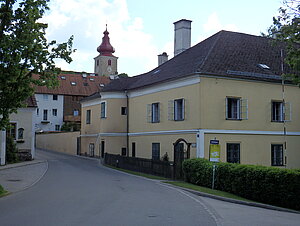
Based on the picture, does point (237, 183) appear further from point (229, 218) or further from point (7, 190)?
point (7, 190)

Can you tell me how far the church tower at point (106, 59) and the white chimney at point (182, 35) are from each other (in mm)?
63034

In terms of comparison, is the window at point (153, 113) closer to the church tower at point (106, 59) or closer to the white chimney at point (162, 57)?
the white chimney at point (162, 57)

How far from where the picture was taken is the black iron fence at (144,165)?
23844mm

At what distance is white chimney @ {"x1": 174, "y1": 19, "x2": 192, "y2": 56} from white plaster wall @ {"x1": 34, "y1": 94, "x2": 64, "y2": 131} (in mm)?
35811

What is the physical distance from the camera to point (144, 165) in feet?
87.3

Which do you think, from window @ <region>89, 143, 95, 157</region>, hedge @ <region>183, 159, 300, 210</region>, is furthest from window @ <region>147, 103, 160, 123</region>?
window @ <region>89, 143, 95, 157</region>

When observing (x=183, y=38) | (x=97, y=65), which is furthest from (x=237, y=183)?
(x=97, y=65)

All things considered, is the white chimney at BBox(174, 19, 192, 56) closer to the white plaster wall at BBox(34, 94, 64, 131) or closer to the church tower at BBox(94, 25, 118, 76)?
the white plaster wall at BBox(34, 94, 64, 131)

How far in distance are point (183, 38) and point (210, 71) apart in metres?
10.6

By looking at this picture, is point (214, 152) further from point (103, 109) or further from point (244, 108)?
point (103, 109)

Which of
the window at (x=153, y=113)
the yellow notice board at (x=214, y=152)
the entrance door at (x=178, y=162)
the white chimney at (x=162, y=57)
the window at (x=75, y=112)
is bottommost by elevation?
the entrance door at (x=178, y=162)

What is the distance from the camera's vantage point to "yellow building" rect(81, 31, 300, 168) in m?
25.9

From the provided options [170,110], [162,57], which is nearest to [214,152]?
[170,110]

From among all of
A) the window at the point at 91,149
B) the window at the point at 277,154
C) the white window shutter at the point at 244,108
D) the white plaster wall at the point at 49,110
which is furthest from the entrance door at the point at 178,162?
the white plaster wall at the point at 49,110
